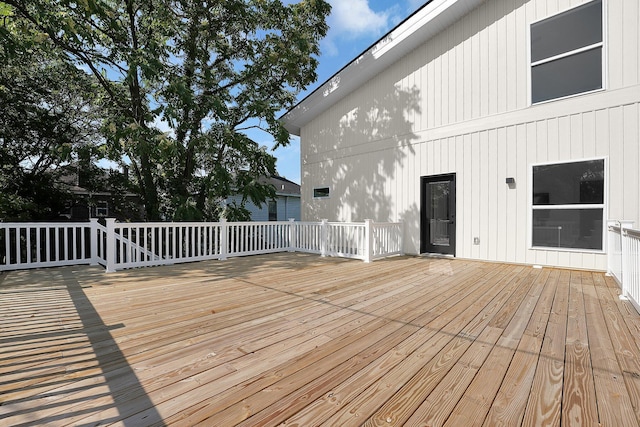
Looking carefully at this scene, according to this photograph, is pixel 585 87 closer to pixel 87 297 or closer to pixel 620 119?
pixel 620 119

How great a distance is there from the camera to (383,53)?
6.81 m

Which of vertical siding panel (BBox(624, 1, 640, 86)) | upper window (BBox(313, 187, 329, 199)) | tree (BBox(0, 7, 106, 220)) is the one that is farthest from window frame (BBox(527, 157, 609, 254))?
tree (BBox(0, 7, 106, 220))

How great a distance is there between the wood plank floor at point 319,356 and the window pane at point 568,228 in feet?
4.80

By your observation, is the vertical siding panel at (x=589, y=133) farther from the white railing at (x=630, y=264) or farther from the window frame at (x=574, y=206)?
the white railing at (x=630, y=264)

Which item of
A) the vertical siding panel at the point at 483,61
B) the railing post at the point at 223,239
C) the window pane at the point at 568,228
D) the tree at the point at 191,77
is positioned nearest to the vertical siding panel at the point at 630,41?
the vertical siding panel at the point at 483,61

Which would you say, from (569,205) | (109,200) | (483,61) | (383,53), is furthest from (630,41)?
(109,200)

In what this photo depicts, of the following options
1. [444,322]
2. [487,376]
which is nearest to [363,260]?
[444,322]

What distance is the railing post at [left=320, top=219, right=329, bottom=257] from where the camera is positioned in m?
6.60

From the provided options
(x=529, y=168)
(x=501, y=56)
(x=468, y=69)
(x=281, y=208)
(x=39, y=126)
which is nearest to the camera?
(x=529, y=168)

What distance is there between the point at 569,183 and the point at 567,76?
1.85 metres

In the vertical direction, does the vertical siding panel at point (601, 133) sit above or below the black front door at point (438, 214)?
above

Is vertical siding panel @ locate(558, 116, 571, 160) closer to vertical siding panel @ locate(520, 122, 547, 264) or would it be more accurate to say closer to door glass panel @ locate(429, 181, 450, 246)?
vertical siding panel @ locate(520, 122, 547, 264)

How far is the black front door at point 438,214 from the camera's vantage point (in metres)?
6.12

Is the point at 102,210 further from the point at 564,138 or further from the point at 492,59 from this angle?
the point at 564,138
